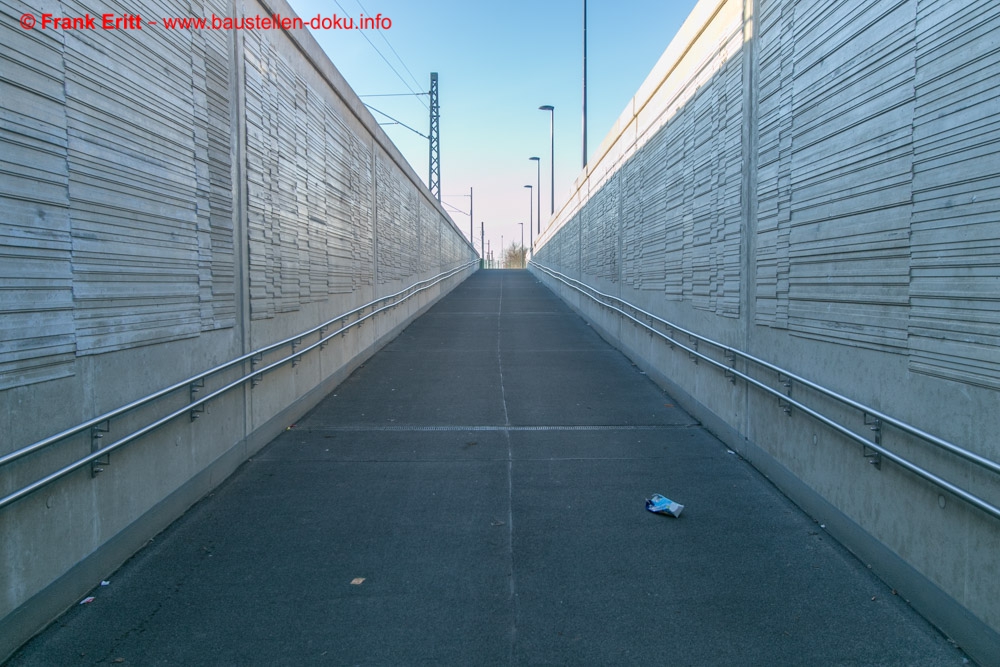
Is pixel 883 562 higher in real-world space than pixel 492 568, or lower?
higher

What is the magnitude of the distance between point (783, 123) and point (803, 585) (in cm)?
339

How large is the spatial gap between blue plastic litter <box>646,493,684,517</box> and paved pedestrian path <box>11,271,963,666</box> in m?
0.07

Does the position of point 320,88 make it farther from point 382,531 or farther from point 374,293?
point 382,531

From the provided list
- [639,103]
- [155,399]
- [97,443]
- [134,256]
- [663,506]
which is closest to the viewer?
[97,443]

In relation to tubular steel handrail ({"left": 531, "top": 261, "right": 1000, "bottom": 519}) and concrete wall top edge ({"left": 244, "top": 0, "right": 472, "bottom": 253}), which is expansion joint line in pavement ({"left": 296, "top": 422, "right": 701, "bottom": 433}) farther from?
concrete wall top edge ({"left": 244, "top": 0, "right": 472, "bottom": 253})

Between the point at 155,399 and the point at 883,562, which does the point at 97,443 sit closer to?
the point at 155,399

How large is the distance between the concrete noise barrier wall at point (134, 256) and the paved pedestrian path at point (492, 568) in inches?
14.9

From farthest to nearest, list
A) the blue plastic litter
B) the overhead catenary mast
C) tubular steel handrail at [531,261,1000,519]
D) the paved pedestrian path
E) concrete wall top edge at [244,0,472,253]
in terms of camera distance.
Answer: the overhead catenary mast < concrete wall top edge at [244,0,472,253] < the blue plastic litter < the paved pedestrian path < tubular steel handrail at [531,261,1000,519]

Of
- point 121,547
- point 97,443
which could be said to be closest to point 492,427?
point 121,547

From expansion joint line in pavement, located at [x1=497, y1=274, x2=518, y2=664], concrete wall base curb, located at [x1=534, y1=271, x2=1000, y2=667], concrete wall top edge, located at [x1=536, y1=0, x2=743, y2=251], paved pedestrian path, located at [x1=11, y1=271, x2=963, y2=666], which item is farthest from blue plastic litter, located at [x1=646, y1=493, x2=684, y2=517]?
concrete wall top edge, located at [x1=536, y1=0, x2=743, y2=251]

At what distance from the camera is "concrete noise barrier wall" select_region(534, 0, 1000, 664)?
3023 mm

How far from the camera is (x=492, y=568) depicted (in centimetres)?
394

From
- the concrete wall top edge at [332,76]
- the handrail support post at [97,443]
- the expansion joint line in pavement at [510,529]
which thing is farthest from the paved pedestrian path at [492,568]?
the concrete wall top edge at [332,76]

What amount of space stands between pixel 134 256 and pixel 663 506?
3.92 m
